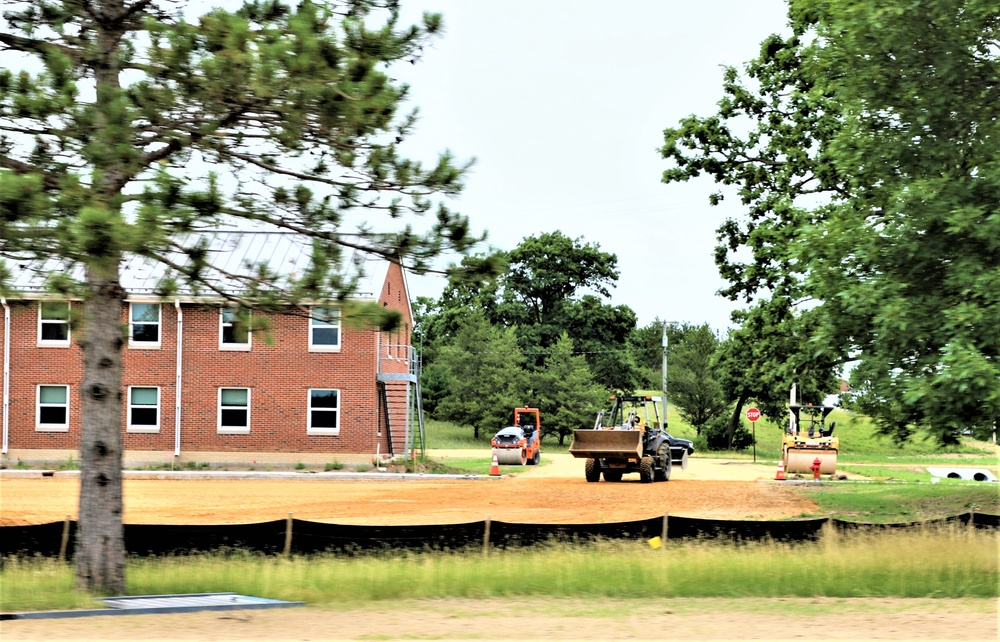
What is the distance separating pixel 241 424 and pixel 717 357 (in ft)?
53.9

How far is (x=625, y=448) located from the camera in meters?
32.0

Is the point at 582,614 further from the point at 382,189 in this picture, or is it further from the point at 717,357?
the point at 717,357

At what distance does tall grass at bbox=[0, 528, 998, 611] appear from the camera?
12406mm

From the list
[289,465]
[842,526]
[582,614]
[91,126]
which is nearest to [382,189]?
[91,126]

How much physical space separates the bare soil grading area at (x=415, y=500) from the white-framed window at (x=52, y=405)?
6.05 m

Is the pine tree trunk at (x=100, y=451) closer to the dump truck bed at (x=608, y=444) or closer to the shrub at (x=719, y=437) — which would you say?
the dump truck bed at (x=608, y=444)

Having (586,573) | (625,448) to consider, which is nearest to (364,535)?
(586,573)

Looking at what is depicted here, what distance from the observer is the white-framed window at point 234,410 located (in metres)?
38.4

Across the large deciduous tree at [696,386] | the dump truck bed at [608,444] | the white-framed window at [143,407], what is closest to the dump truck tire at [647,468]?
the dump truck bed at [608,444]

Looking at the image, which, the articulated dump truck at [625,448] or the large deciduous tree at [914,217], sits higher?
the large deciduous tree at [914,217]

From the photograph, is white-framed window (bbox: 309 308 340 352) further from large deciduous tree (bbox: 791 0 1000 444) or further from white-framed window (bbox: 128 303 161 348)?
large deciduous tree (bbox: 791 0 1000 444)

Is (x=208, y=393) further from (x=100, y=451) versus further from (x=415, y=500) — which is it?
(x=100, y=451)

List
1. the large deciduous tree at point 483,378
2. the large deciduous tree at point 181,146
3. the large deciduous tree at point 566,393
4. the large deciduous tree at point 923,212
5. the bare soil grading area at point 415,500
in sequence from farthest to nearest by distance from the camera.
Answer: the large deciduous tree at point 483,378 < the large deciduous tree at point 566,393 < the bare soil grading area at point 415,500 < the large deciduous tree at point 923,212 < the large deciduous tree at point 181,146

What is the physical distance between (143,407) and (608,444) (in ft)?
54.6
